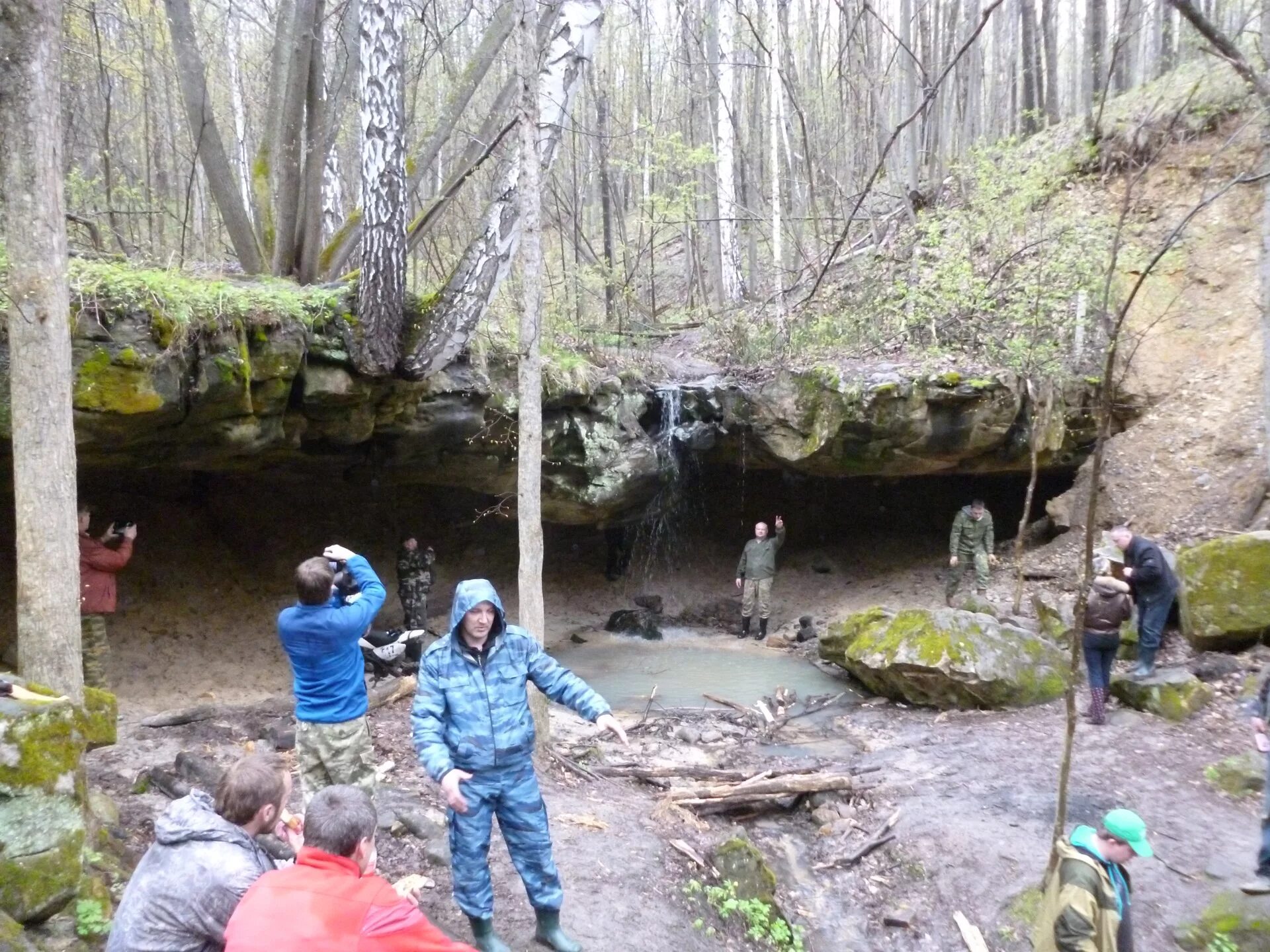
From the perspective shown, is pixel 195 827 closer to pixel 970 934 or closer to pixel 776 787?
pixel 970 934

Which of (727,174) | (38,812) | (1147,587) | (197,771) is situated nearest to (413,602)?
(197,771)

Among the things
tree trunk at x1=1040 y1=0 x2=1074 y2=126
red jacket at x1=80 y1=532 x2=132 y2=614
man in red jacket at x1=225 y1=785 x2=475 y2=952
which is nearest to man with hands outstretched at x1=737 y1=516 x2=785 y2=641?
red jacket at x1=80 y1=532 x2=132 y2=614

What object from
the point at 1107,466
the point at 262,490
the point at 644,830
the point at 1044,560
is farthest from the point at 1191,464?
the point at 262,490

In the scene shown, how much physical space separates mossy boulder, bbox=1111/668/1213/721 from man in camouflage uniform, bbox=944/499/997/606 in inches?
191

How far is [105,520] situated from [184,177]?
11.1 meters

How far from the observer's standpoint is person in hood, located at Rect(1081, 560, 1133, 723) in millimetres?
6848

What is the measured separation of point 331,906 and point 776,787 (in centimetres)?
534

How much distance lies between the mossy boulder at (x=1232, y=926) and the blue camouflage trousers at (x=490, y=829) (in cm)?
354

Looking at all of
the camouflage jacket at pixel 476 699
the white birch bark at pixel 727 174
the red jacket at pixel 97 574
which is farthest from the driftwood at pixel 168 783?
the white birch bark at pixel 727 174

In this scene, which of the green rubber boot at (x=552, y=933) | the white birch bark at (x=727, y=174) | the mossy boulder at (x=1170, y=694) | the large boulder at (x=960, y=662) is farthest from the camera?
the white birch bark at (x=727, y=174)

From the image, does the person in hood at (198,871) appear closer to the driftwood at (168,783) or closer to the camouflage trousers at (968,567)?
the driftwood at (168,783)

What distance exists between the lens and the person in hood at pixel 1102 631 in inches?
270

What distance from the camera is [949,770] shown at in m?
7.03

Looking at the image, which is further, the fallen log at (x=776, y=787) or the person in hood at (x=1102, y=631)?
the person in hood at (x=1102, y=631)
